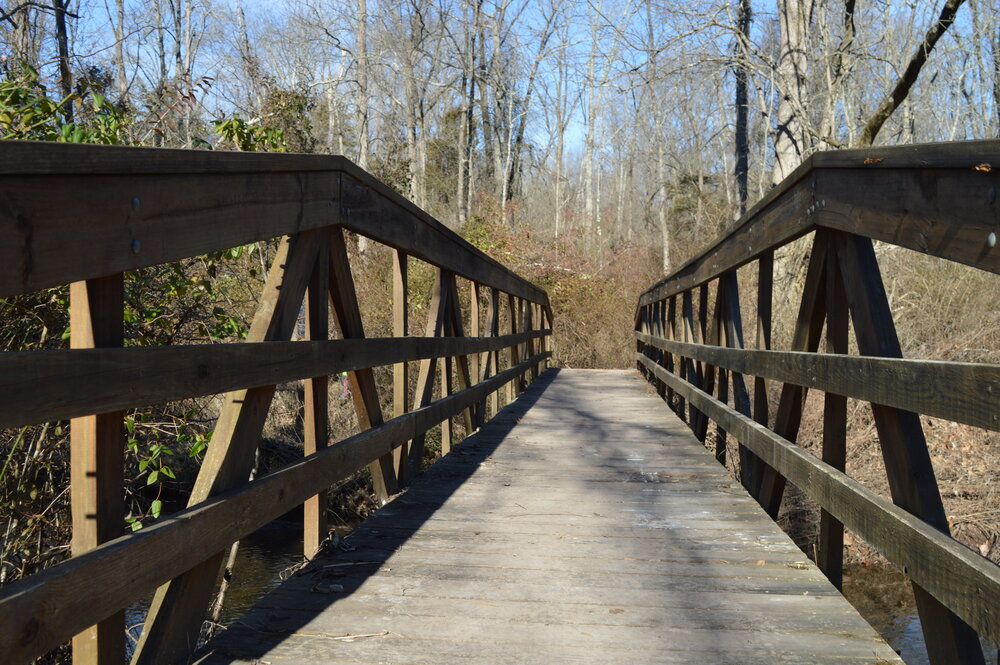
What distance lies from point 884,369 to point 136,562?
1911mm

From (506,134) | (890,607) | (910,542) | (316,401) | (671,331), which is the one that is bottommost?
(890,607)

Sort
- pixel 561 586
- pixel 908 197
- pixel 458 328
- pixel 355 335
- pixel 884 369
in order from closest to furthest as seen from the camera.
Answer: pixel 908 197, pixel 884 369, pixel 561 586, pixel 355 335, pixel 458 328

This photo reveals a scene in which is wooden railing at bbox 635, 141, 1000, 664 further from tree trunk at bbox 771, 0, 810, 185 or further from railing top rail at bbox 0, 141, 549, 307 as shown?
tree trunk at bbox 771, 0, 810, 185

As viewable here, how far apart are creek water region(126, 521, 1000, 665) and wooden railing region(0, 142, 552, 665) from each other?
286 centimetres

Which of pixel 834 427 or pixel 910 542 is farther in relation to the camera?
pixel 834 427

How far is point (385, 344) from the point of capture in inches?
150

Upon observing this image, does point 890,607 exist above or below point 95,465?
below

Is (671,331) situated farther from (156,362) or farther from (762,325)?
(156,362)

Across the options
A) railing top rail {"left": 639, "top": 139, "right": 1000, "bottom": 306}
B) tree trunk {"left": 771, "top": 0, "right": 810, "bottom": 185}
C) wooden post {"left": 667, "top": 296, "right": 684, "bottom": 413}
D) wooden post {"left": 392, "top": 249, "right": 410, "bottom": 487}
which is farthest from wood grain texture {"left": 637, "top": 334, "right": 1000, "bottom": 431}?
tree trunk {"left": 771, "top": 0, "right": 810, "bottom": 185}

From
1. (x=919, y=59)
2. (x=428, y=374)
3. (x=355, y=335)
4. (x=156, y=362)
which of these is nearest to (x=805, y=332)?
(x=355, y=335)

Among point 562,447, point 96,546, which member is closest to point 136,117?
point 562,447

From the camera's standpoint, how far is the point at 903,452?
2.22m

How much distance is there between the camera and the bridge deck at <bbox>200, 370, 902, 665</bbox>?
2.35m

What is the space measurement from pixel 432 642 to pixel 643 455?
335cm
